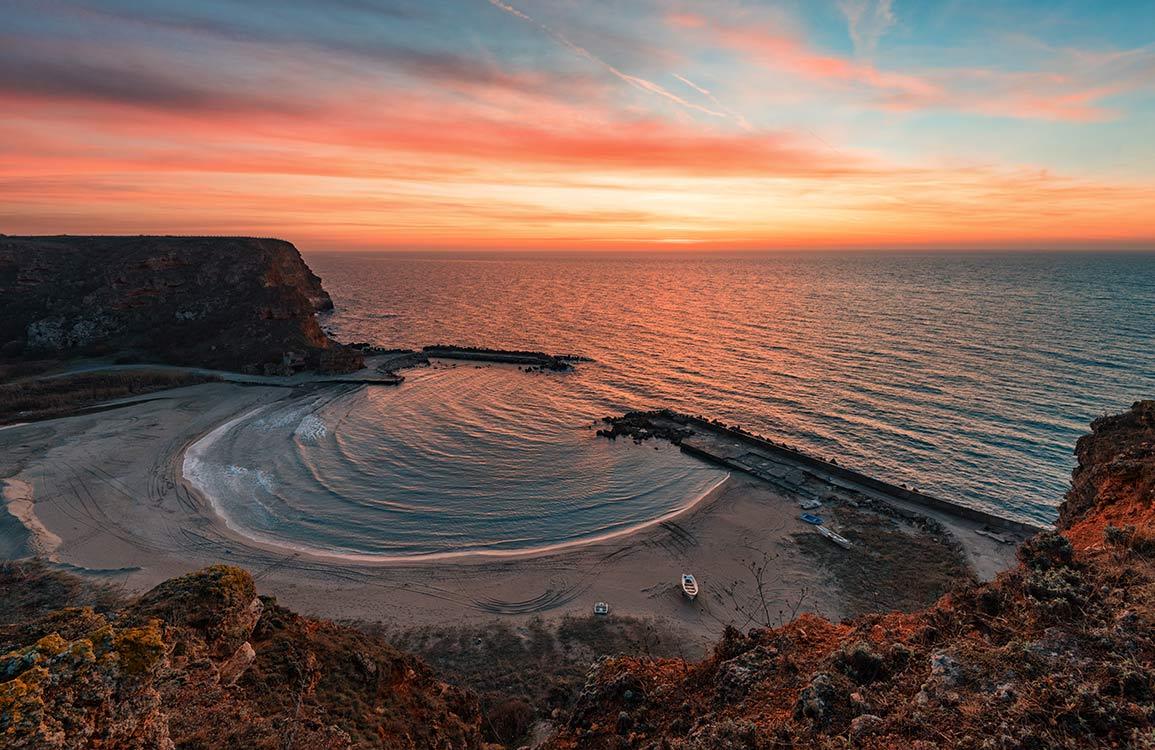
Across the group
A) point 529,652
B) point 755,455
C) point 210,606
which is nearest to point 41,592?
point 210,606

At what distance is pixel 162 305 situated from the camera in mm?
72438

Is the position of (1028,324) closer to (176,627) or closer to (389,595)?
(389,595)

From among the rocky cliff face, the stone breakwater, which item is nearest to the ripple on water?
the stone breakwater

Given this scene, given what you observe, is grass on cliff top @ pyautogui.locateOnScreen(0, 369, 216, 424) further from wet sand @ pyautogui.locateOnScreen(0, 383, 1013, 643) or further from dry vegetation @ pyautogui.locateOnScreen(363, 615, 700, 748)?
dry vegetation @ pyautogui.locateOnScreen(363, 615, 700, 748)

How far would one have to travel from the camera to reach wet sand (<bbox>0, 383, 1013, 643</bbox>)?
2520 cm

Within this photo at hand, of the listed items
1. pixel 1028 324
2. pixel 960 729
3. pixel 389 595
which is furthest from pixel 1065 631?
pixel 1028 324

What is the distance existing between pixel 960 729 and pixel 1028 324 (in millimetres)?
112824

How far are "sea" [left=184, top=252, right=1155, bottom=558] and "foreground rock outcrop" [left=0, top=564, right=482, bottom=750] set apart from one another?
16.6 m

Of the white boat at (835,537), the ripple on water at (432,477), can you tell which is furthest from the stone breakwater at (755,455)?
the white boat at (835,537)

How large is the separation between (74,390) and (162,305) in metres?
24.1

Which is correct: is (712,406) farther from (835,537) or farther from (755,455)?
(835,537)

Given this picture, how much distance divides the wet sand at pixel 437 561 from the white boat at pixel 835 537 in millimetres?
1406

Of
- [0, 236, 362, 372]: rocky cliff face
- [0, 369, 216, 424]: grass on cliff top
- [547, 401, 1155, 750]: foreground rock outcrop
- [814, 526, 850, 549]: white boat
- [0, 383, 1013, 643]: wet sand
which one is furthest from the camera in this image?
[0, 236, 362, 372]: rocky cliff face

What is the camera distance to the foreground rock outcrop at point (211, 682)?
8.02 metres
